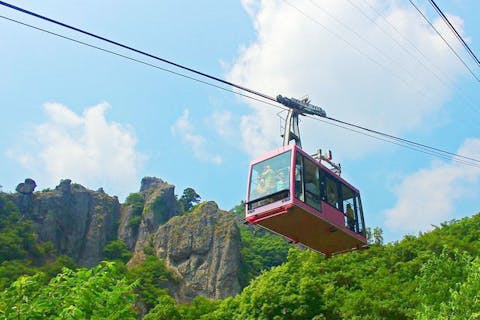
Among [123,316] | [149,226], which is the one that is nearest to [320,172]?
[123,316]

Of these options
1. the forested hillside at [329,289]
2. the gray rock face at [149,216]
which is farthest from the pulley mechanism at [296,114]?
the gray rock face at [149,216]

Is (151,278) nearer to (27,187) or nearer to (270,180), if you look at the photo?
(27,187)

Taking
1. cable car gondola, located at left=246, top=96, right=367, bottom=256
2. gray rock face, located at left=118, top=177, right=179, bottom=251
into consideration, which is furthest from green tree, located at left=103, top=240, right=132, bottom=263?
cable car gondola, located at left=246, top=96, right=367, bottom=256

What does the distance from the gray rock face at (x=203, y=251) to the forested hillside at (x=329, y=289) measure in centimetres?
1864

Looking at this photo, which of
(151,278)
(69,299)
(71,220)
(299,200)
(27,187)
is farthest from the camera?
(27,187)

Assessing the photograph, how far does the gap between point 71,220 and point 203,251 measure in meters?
23.6

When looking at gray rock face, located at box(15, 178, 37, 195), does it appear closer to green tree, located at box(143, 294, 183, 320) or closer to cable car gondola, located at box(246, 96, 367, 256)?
green tree, located at box(143, 294, 183, 320)

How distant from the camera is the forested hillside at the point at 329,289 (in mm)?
11531

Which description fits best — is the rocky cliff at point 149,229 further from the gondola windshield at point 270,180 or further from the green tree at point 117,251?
the gondola windshield at point 270,180

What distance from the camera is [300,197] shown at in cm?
1594

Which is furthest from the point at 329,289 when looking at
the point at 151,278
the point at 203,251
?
the point at 151,278

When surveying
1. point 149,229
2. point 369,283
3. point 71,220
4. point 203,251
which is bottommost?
point 369,283

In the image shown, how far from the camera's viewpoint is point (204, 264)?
2719 inches

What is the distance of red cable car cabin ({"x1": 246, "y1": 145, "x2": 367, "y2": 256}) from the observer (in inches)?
627
